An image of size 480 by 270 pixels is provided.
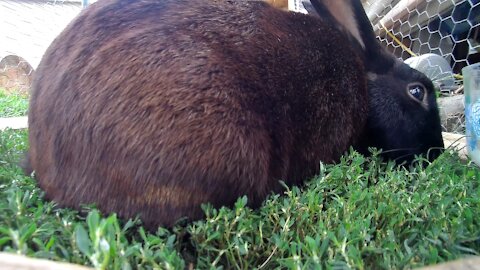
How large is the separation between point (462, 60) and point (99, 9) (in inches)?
76.0

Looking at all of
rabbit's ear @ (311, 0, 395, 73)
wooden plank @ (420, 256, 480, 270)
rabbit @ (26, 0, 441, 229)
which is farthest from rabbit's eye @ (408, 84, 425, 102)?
wooden plank @ (420, 256, 480, 270)

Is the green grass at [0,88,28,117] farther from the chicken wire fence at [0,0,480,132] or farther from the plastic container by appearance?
the plastic container

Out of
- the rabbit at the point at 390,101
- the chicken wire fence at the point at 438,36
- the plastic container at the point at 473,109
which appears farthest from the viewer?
the chicken wire fence at the point at 438,36

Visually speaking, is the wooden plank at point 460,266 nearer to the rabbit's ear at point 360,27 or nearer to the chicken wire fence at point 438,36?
the rabbit's ear at point 360,27

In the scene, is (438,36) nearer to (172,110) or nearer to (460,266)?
(172,110)

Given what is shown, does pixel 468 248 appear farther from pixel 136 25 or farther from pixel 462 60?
pixel 462 60

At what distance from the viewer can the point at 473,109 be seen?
4.08 feet

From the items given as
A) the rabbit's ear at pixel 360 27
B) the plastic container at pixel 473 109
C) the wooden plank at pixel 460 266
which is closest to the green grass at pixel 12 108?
the rabbit's ear at pixel 360 27

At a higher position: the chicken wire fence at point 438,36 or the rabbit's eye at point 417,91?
the chicken wire fence at point 438,36

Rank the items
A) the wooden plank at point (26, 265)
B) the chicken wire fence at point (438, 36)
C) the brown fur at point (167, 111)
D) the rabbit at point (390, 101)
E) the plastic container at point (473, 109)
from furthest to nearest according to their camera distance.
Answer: the chicken wire fence at point (438, 36), the rabbit at point (390, 101), the plastic container at point (473, 109), the brown fur at point (167, 111), the wooden plank at point (26, 265)

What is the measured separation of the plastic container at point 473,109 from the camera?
1.22m

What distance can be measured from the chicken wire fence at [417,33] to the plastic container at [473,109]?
70 centimetres

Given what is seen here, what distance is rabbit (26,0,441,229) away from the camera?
0.93m

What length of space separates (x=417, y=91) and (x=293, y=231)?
2.93 feet
